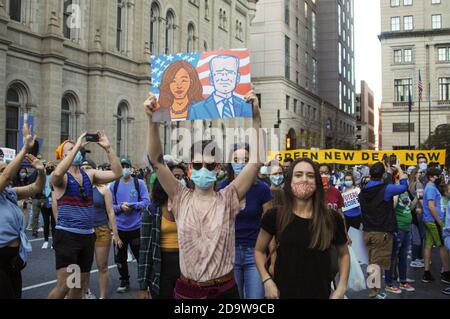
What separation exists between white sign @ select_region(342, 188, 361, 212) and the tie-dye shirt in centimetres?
689

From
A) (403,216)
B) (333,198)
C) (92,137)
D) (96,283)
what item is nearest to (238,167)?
(92,137)

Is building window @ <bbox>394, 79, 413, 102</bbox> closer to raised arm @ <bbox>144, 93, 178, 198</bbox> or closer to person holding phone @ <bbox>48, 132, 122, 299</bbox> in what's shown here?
person holding phone @ <bbox>48, 132, 122, 299</bbox>

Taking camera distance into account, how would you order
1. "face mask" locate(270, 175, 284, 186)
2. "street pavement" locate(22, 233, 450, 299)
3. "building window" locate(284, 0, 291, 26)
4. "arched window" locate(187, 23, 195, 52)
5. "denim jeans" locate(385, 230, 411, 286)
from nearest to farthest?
"face mask" locate(270, 175, 284, 186)
"street pavement" locate(22, 233, 450, 299)
"denim jeans" locate(385, 230, 411, 286)
"arched window" locate(187, 23, 195, 52)
"building window" locate(284, 0, 291, 26)

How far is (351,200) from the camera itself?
33.7 ft

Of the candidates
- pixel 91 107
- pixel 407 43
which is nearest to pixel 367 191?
pixel 91 107

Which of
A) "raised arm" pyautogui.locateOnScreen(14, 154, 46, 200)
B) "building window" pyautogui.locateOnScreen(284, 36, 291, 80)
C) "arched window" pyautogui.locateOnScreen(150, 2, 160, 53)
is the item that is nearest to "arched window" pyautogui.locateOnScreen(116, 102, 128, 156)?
"arched window" pyautogui.locateOnScreen(150, 2, 160, 53)

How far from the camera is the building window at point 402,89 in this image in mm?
62688

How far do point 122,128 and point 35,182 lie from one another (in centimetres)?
2604

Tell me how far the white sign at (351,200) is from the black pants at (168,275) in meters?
6.16

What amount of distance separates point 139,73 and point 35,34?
8.63 m

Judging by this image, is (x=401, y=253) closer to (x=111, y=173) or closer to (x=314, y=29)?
(x=111, y=173)

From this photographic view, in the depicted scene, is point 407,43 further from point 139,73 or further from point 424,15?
point 139,73

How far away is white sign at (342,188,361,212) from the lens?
1019cm

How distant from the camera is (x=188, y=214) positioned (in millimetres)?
3746
